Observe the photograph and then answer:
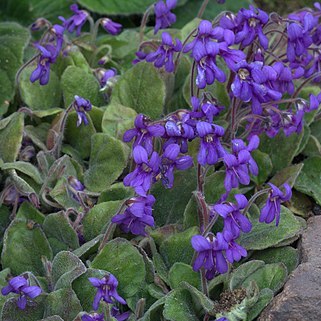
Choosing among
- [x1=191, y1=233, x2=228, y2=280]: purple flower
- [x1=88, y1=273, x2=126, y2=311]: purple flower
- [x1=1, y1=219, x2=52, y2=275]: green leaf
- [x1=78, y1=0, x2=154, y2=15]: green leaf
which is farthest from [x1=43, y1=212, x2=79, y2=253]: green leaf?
[x1=78, y1=0, x2=154, y2=15]: green leaf

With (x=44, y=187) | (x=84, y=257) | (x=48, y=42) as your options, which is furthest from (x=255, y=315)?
(x=48, y=42)

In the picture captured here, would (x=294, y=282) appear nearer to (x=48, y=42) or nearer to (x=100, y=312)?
(x=100, y=312)

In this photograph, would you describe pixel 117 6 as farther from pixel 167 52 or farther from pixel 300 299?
pixel 300 299

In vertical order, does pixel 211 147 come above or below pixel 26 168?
above

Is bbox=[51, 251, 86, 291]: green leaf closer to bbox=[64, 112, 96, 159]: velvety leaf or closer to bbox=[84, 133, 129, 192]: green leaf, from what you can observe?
bbox=[84, 133, 129, 192]: green leaf

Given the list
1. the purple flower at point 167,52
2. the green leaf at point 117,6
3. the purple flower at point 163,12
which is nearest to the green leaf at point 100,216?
the purple flower at point 167,52

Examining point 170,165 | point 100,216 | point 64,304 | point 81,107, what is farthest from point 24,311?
point 81,107
